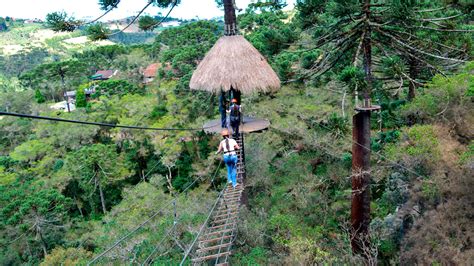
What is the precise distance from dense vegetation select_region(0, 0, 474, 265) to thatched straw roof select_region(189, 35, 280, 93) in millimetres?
532

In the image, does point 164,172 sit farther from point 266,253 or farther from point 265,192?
point 266,253

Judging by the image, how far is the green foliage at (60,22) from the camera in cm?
809

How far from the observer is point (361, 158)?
25.5ft

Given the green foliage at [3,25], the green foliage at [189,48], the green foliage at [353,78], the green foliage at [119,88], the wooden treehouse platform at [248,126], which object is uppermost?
the green foliage at [3,25]

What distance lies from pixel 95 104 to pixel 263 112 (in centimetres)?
2151

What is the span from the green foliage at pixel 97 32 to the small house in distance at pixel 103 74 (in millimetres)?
41285

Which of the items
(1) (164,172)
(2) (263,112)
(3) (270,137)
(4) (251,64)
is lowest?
(1) (164,172)

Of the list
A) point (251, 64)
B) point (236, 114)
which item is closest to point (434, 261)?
point (236, 114)

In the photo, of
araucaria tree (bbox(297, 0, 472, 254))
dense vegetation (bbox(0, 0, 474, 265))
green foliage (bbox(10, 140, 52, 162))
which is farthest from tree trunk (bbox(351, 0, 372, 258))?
green foliage (bbox(10, 140, 52, 162))

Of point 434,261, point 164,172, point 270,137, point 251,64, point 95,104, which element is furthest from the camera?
point 95,104

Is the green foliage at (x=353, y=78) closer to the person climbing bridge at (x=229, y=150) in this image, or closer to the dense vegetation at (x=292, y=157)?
the dense vegetation at (x=292, y=157)

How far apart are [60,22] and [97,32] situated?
0.89m

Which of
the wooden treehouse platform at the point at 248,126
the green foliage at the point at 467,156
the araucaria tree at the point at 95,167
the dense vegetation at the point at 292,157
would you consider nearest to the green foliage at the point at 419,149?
the dense vegetation at the point at 292,157

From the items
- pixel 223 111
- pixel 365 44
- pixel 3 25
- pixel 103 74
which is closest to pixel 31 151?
pixel 223 111
